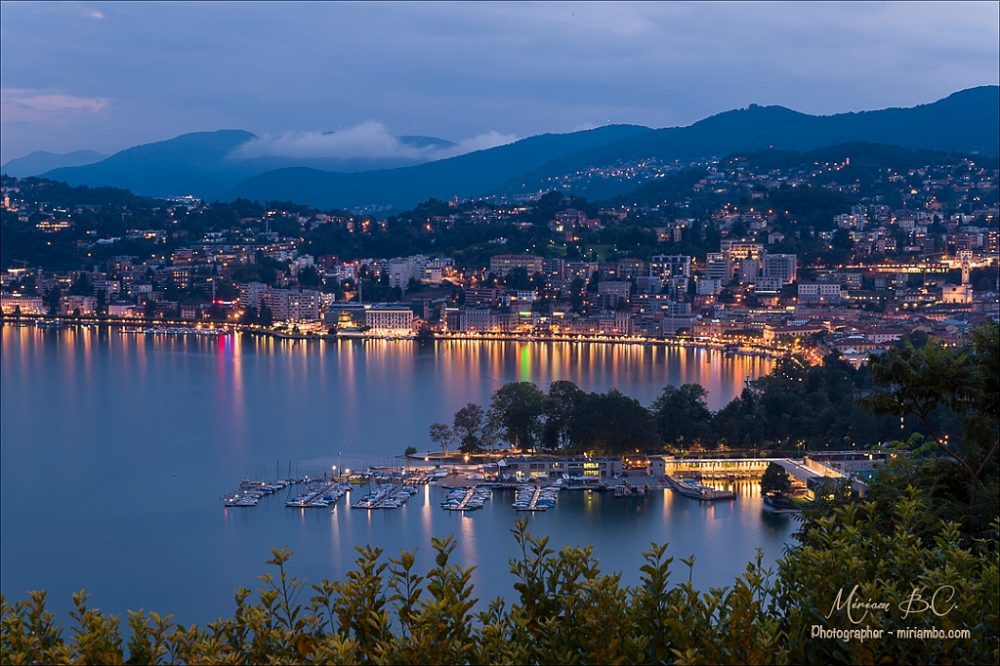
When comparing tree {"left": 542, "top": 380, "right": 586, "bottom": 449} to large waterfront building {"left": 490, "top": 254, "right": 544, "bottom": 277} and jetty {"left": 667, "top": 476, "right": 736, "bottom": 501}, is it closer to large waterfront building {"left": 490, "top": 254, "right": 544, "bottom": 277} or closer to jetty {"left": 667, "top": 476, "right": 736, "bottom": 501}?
jetty {"left": 667, "top": 476, "right": 736, "bottom": 501}

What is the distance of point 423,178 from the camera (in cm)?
5138

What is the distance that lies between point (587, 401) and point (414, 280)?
15.3 m

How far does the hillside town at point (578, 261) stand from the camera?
821 inches

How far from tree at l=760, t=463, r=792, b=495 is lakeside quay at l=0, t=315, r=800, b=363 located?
26.1 ft

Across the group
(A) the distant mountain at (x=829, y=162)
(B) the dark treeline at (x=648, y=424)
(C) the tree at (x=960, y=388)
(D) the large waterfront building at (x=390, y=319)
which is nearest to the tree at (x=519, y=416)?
(B) the dark treeline at (x=648, y=424)

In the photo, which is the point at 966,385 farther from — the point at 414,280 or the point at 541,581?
the point at 414,280

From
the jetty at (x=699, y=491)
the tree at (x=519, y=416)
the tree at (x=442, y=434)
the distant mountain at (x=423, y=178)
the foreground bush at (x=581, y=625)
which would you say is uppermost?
the distant mountain at (x=423, y=178)

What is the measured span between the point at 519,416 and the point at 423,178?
42.5 meters

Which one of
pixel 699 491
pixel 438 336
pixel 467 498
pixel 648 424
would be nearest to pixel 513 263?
pixel 438 336

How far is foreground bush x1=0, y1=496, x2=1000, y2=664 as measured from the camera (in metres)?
1.32

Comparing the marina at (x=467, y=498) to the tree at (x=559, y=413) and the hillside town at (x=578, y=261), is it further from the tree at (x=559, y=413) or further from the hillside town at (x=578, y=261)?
the hillside town at (x=578, y=261)

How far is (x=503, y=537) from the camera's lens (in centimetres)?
711

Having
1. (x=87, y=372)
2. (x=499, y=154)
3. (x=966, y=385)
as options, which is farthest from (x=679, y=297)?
(x=499, y=154)

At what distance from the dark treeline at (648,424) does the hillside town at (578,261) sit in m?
5.16
